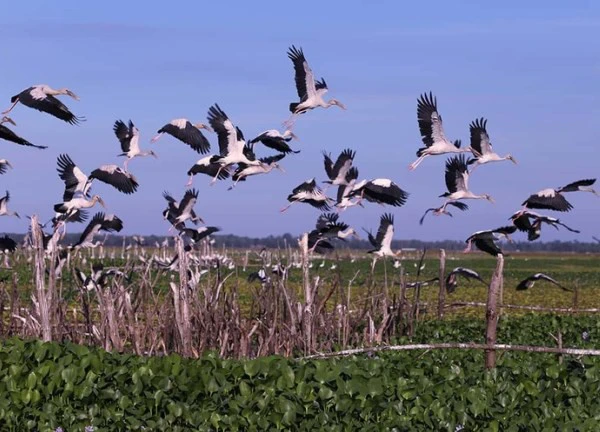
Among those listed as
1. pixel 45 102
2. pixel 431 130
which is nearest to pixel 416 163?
pixel 431 130

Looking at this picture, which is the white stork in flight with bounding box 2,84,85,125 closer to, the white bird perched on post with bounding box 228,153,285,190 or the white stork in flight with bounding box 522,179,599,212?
the white bird perched on post with bounding box 228,153,285,190

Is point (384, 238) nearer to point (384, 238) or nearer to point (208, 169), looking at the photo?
point (384, 238)

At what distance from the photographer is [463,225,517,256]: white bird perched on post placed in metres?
10.9

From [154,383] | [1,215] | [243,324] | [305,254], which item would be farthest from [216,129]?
[154,383]

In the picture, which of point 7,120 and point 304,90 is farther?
point 304,90

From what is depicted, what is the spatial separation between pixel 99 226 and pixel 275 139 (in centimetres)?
247

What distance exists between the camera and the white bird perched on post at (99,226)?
1238 centimetres

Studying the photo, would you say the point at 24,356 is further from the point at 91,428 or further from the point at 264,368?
the point at 264,368

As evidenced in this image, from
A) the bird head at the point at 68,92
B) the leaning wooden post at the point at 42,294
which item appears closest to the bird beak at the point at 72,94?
the bird head at the point at 68,92

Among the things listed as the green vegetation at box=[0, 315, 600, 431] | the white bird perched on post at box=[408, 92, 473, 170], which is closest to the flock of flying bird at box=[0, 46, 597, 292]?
the white bird perched on post at box=[408, 92, 473, 170]

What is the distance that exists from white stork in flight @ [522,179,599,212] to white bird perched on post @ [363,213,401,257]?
2020 millimetres

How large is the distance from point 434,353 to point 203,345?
2.27 meters

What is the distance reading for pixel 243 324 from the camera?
9836mm

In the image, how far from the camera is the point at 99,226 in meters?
12.8
